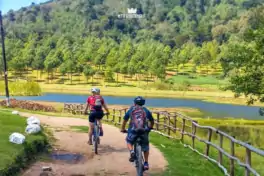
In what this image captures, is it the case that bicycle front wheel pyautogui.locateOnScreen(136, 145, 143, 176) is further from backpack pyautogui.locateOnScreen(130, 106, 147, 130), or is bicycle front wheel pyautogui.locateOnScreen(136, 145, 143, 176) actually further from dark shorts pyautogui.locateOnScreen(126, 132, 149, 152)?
backpack pyautogui.locateOnScreen(130, 106, 147, 130)

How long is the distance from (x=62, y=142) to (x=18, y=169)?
5.46m

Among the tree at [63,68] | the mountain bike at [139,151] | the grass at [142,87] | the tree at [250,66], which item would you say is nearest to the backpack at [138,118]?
the mountain bike at [139,151]

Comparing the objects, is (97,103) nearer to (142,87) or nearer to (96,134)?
(96,134)

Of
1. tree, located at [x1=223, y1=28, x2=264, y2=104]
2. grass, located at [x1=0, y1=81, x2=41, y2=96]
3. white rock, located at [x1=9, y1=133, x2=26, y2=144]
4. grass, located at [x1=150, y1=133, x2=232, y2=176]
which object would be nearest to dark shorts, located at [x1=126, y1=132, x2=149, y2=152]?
grass, located at [x1=150, y1=133, x2=232, y2=176]

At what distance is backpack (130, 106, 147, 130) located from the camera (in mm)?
9656

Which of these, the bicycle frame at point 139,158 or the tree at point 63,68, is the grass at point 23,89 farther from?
the bicycle frame at point 139,158

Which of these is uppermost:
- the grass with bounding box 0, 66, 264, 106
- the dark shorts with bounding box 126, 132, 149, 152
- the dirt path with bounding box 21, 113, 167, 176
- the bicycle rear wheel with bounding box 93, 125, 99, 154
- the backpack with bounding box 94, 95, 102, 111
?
the backpack with bounding box 94, 95, 102, 111

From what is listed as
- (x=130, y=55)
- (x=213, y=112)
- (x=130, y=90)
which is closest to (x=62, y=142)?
(x=213, y=112)

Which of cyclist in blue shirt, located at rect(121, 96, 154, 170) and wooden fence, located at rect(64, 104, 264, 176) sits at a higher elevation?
cyclist in blue shirt, located at rect(121, 96, 154, 170)

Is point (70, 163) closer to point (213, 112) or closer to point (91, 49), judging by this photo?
point (213, 112)

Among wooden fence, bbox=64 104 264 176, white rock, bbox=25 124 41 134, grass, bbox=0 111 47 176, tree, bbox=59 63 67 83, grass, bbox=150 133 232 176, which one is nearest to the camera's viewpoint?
wooden fence, bbox=64 104 264 176

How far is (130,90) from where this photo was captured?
104 m

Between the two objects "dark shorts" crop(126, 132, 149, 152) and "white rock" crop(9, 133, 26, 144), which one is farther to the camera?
"white rock" crop(9, 133, 26, 144)

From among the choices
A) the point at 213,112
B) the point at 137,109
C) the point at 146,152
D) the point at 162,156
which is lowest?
the point at 213,112
